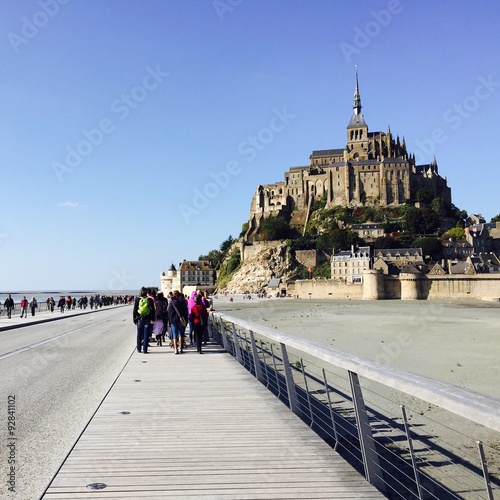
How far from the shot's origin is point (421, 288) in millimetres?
71750

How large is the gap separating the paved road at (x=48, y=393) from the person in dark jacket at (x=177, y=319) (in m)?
1.08

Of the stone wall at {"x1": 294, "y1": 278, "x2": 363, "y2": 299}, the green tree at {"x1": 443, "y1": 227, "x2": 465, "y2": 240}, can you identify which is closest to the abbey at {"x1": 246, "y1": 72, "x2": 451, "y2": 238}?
the green tree at {"x1": 443, "y1": 227, "x2": 465, "y2": 240}

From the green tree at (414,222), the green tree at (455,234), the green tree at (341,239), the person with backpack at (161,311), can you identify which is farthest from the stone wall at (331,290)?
the person with backpack at (161,311)

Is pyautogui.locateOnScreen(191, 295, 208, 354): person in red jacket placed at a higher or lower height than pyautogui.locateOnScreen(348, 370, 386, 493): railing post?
higher

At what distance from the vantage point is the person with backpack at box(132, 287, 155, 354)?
11.3 meters

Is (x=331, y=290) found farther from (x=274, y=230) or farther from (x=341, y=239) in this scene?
(x=274, y=230)

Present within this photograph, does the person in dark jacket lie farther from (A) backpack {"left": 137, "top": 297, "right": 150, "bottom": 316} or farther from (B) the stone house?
(B) the stone house

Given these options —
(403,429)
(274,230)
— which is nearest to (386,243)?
(274,230)

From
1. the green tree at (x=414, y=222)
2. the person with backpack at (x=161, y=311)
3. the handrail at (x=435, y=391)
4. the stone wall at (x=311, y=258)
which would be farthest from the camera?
the stone wall at (x=311, y=258)

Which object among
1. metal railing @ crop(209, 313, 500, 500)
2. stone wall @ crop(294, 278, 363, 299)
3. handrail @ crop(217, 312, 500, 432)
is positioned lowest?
metal railing @ crop(209, 313, 500, 500)

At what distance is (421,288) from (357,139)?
52005 mm

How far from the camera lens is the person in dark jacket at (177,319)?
11.0m

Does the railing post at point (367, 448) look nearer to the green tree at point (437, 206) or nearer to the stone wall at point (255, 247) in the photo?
the stone wall at point (255, 247)

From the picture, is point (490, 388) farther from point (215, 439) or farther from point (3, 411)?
point (3, 411)
